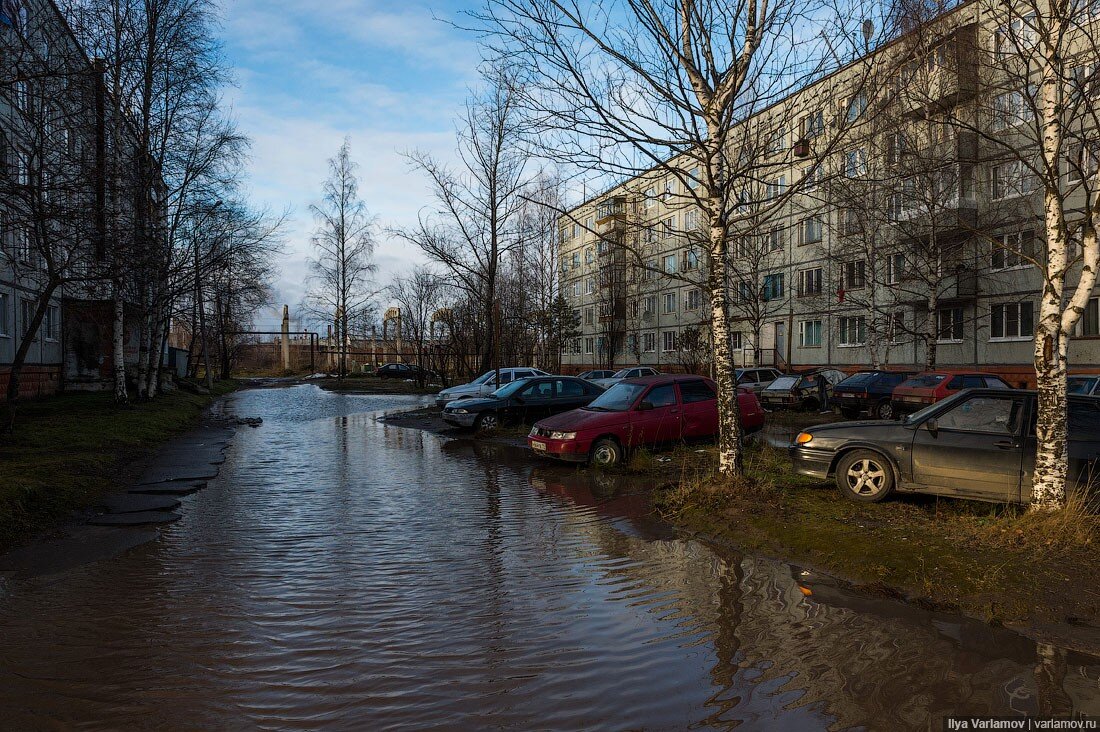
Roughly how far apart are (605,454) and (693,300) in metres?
37.8

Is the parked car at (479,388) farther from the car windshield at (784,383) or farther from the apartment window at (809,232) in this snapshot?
the apartment window at (809,232)

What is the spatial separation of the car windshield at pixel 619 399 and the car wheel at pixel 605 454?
67 centimetres

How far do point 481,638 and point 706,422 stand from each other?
346 inches

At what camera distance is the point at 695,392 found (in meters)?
12.8

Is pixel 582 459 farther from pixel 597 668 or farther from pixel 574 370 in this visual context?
pixel 574 370

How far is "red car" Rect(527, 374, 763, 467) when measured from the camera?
38.7ft

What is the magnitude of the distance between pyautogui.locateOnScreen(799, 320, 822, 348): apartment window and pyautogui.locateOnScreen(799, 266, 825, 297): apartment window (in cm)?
165

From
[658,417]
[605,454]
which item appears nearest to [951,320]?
[658,417]

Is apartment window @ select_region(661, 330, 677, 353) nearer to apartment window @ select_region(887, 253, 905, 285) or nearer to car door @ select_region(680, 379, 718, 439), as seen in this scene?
apartment window @ select_region(887, 253, 905, 285)

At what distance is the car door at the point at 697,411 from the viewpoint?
1247cm

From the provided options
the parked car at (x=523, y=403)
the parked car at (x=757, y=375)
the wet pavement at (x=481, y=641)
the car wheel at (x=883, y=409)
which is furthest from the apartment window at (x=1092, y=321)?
the wet pavement at (x=481, y=641)

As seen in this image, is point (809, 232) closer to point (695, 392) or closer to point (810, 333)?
point (810, 333)

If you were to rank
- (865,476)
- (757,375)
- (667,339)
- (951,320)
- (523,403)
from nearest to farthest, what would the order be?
(865,476), (523,403), (757,375), (951,320), (667,339)

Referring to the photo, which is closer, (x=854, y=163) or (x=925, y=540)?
(x=925, y=540)
